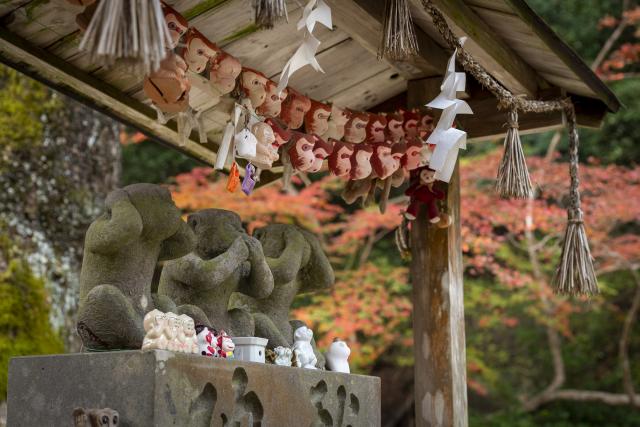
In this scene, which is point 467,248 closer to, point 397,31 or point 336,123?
point 336,123

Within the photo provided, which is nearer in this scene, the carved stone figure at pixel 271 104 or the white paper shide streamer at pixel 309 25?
the white paper shide streamer at pixel 309 25

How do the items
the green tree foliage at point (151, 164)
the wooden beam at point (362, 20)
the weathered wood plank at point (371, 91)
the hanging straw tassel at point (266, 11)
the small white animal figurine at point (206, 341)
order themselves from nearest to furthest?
the hanging straw tassel at point (266, 11), the small white animal figurine at point (206, 341), the wooden beam at point (362, 20), the weathered wood plank at point (371, 91), the green tree foliage at point (151, 164)

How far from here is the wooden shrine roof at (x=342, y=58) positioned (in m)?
3.22

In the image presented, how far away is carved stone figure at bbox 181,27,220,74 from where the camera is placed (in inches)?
121

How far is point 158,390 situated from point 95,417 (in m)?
0.19

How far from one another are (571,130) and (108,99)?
2387mm

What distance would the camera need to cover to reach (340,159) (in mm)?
3705

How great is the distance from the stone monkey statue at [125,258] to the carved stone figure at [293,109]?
37.1 inches

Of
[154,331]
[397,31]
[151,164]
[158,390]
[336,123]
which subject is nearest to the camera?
[158,390]

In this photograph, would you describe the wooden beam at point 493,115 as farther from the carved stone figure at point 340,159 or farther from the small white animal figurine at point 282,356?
the small white animal figurine at point 282,356

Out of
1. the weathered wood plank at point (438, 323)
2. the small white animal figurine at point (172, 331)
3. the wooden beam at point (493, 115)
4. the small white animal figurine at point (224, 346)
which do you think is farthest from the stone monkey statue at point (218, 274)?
the wooden beam at point (493, 115)

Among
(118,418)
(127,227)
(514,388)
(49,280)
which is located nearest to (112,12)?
(127,227)

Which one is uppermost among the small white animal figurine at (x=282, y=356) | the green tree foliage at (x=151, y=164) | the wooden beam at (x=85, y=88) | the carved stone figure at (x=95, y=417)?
the green tree foliage at (x=151, y=164)

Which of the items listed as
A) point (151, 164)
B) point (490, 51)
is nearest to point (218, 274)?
point (490, 51)
